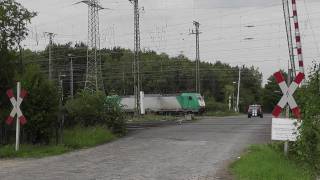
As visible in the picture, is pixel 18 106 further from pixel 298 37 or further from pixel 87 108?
pixel 298 37

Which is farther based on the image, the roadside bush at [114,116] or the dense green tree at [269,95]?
the dense green tree at [269,95]

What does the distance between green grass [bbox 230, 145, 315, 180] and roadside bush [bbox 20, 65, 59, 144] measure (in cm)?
901

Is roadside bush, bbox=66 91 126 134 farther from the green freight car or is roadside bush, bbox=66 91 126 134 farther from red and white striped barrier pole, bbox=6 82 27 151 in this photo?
the green freight car

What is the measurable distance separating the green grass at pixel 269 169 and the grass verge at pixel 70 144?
7.38 metres

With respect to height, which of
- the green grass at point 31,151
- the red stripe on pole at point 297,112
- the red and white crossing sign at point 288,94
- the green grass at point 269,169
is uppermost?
the red and white crossing sign at point 288,94

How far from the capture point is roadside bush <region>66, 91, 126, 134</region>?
94.3ft

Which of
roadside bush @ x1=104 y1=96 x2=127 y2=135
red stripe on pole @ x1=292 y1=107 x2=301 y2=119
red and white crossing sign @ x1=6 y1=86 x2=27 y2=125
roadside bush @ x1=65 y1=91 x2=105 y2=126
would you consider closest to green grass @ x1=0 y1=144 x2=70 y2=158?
red and white crossing sign @ x1=6 y1=86 x2=27 y2=125

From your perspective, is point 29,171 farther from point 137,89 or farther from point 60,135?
point 137,89

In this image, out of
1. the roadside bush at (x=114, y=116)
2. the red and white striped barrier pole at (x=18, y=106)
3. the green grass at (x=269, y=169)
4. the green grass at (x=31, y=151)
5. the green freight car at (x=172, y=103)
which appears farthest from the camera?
the green freight car at (x=172, y=103)

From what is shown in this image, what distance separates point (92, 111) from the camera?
2898cm

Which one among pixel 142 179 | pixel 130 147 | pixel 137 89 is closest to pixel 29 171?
pixel 142 179

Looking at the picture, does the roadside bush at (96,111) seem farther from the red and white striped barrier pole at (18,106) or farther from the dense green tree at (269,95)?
the dense green tree at (269,95)

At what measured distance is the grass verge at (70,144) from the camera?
20062mm

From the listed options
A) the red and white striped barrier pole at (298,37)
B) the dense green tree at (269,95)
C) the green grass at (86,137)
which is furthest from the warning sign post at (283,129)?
the dense green tree at (269,95)
